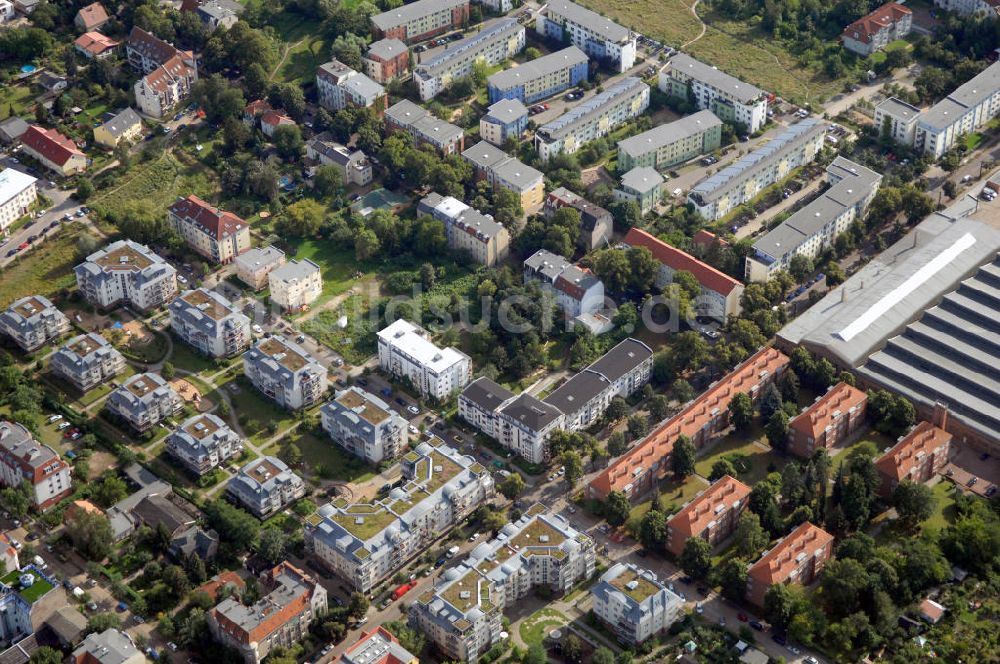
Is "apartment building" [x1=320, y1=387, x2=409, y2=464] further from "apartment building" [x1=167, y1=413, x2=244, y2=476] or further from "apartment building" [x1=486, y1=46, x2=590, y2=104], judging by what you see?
"apartment building" [x1=486, y1=46, x2=590, y2=104]

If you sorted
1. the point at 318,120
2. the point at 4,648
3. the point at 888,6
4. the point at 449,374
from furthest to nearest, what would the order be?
the point at 888,6 → the point at 318,120 → the point at 449,374 → the point at 4,648

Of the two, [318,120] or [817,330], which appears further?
[318,120]

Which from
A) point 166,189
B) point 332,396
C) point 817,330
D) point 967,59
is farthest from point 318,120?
point 967,59

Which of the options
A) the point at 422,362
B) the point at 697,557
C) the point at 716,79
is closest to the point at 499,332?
the point at 422,362

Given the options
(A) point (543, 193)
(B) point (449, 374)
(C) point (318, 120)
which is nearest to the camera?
(B) point (449, 374)

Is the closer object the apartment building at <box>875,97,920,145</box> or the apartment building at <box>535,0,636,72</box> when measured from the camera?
the apartment building at <box>875,97,920,145</box>

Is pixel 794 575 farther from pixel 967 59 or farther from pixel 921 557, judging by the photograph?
pixel 967 59

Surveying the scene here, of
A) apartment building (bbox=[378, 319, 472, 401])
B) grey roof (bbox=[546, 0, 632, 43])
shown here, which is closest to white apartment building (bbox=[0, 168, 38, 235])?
apartment building (bbox=[378, 319, 472, 401])
